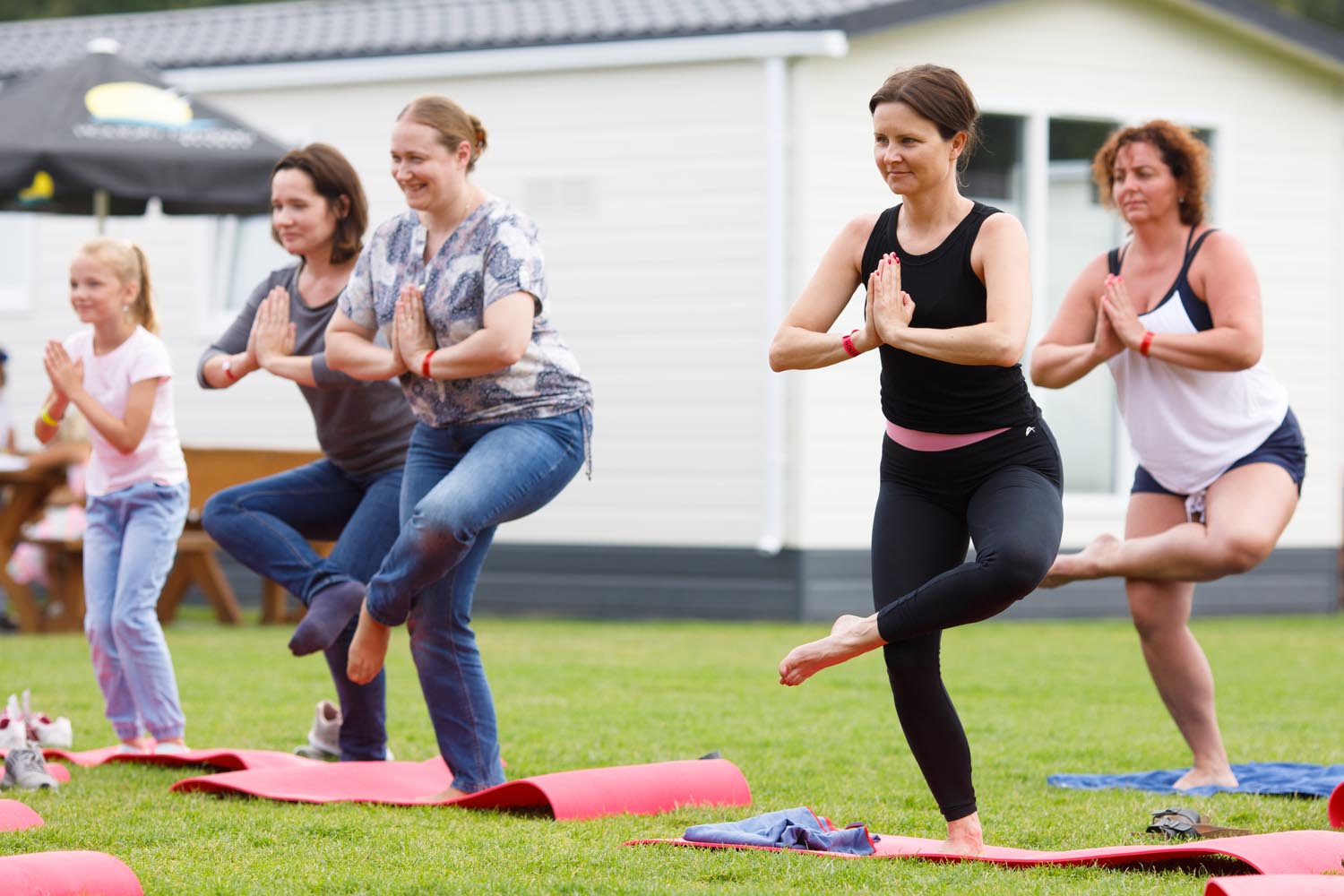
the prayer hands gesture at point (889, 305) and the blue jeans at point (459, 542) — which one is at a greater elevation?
the prayer hands gesture at point (889, 305)

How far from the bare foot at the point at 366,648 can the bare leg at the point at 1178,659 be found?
238 centimetres

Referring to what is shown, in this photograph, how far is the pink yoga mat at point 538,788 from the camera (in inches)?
212

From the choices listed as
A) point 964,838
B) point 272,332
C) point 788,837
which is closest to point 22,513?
point 272,332

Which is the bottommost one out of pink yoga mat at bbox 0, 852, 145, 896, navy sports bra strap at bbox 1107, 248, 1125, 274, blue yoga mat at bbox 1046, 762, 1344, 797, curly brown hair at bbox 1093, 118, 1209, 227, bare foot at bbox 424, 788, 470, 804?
blue yoga mat at bbox 1046, 762, 1344, 797

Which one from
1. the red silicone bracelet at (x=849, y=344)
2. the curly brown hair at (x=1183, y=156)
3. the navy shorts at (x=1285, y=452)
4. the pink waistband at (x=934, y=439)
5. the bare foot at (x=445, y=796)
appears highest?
the curly brown hair at (x=1183, y=156)

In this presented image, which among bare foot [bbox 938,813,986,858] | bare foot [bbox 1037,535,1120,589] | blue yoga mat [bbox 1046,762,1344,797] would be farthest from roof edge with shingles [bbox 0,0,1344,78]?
bare foot [bbox 938,813,986,858]

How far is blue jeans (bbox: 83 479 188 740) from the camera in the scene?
6652 mm

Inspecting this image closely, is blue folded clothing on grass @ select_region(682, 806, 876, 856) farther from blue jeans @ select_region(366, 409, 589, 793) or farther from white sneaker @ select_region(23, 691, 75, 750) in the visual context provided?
white sneaker @ select_region(23, 691, 75, 750)

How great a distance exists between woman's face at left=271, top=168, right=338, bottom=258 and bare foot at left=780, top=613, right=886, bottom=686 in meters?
2.56

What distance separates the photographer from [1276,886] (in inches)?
154

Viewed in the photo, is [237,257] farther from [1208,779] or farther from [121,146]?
[1208,779]

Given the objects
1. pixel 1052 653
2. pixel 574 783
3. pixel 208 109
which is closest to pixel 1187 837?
pixel 574 783

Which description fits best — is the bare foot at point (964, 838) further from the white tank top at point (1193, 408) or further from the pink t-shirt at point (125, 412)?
the pink t-shirt at point (125, 412)

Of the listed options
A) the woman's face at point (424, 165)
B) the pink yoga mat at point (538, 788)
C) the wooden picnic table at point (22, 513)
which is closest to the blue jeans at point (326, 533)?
the pink yoga mat at point (538, 788)
